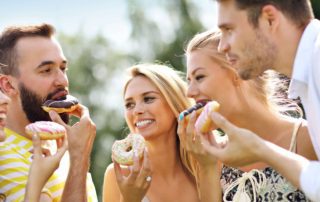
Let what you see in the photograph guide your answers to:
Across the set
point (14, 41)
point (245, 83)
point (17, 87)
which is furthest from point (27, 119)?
point (245, 83)

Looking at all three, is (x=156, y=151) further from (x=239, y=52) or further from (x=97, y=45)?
(x=97, y=45)

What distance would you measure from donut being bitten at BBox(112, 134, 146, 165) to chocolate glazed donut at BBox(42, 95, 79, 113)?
492mm

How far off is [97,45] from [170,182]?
2795 centimetres

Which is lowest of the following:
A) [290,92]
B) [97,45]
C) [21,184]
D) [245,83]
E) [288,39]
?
[97,45]

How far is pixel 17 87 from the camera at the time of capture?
577 centimetres

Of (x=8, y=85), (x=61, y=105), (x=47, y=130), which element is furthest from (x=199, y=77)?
(x=8, y=85)

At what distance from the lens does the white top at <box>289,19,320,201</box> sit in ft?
12.2

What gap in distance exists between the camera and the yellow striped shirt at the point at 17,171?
511 cm

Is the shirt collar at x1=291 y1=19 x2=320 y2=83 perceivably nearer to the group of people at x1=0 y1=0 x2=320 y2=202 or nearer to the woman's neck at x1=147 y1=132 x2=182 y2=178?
the group of people at x1=0 y1=0 x2=320 y2=202

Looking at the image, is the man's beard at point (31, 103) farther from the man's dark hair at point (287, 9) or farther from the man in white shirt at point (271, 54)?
the man's dark hair at point (287, 9)

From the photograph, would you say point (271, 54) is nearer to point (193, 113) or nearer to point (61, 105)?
point (193, 113)

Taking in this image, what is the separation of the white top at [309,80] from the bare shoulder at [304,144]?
2.97ft

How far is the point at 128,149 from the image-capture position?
5.79 metres

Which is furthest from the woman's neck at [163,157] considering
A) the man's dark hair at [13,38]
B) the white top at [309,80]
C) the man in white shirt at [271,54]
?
the white top at [309,80]
